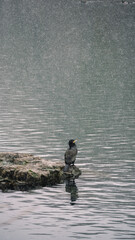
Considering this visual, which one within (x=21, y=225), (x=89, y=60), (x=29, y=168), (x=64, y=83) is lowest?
(x=21, y=225)

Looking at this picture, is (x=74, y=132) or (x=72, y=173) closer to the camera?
(x=72, y=173)

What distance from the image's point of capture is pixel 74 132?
4884cm

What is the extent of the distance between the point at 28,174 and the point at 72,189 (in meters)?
2.49

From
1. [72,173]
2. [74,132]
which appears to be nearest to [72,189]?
[72,173]

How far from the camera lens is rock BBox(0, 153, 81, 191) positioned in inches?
1158

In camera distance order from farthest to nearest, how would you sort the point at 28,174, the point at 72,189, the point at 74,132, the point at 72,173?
the point at 74,132, the point at 72,173, the point at 72,189, the point at 28,174

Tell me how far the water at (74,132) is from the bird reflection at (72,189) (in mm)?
55

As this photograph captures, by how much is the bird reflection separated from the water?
0.05 metres

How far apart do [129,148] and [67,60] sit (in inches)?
2933

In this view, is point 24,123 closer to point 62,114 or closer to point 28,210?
point 62,114

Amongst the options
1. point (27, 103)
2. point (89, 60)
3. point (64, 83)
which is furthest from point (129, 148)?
point (89, 60)

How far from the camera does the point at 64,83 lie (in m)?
84.4

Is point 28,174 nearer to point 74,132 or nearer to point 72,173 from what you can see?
point 72,173

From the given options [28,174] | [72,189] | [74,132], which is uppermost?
[74,132]
